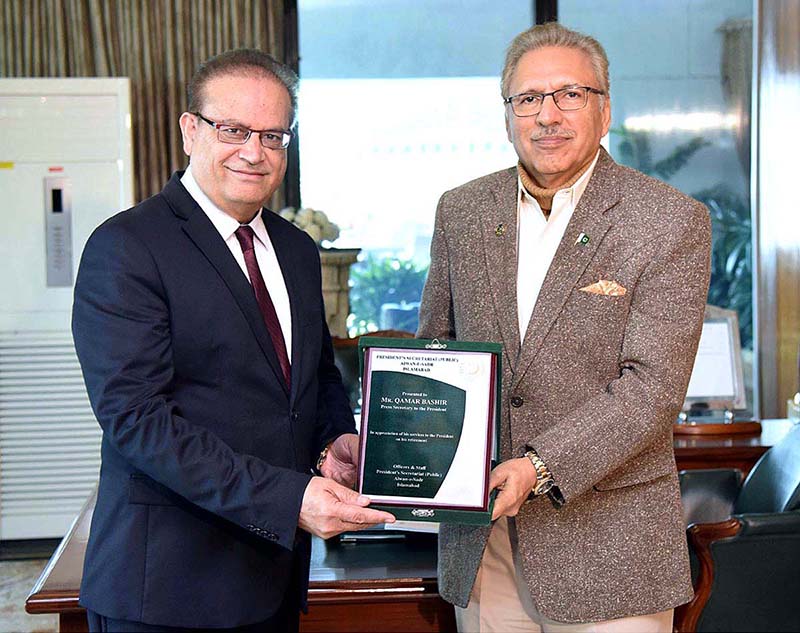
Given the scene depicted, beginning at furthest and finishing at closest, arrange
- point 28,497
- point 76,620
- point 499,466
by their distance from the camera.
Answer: point 28,497
point 76,620
point 499,466

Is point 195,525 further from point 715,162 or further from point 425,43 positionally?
point 715,162

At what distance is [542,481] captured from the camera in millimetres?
1849

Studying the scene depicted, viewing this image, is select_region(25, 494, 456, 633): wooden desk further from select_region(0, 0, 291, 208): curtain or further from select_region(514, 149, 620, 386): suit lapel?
select_region(0, 0, 291, 208): curtain

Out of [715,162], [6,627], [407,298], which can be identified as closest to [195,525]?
[6,627]

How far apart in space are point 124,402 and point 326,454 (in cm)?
48

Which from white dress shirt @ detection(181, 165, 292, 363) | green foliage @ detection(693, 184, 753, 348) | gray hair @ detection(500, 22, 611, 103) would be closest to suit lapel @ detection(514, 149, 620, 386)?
gray hair @ detection(500, 22, 611, 103)

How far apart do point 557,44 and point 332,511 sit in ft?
3.12

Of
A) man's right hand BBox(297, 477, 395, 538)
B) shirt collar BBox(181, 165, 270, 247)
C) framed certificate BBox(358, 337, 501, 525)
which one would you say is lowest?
man's right hand BBox(297, 477, 395, 538)

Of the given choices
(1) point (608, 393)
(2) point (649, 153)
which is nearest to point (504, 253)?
(1) point (608, 393)

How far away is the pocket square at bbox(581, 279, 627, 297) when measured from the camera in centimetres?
189

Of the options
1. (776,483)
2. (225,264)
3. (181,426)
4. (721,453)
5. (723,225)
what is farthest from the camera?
(723,225)

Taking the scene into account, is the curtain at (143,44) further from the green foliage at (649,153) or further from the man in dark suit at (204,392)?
the man in dark suit at (204,392)

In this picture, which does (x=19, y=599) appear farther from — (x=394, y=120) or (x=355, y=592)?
(x=394, y=120)

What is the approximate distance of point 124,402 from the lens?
172 cm
